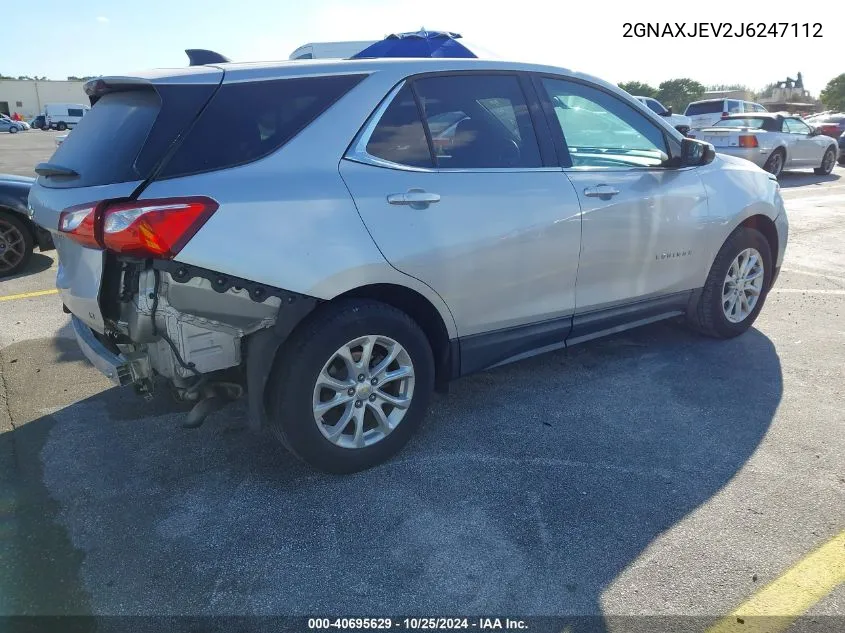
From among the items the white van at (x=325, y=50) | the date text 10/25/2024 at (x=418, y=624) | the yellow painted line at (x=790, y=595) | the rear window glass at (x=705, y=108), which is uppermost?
the white van at (x=325, y=50)

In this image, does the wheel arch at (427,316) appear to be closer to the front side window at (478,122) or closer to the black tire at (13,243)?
the front side window at (478,122)

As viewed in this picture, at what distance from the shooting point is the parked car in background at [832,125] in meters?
22.2

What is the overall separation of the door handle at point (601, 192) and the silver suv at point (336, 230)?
1cm

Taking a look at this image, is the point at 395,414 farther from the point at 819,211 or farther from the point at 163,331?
the point at 819,211

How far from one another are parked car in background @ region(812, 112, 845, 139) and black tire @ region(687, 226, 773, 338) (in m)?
19.0

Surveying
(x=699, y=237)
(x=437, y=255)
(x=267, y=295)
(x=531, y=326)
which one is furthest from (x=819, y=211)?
(x=267, y=295)

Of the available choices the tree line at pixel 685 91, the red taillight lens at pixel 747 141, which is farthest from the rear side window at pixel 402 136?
the tree line at pixel 685 91

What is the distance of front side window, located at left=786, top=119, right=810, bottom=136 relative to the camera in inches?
609

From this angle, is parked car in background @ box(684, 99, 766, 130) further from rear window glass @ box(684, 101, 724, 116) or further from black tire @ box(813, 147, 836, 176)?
black tire @ box(813, 147, 836, 176)

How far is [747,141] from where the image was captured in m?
14.0

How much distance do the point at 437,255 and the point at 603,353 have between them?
2040mm

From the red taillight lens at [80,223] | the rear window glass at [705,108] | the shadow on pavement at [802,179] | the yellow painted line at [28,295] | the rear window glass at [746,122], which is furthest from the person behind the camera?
the rear window glass at [705,108]

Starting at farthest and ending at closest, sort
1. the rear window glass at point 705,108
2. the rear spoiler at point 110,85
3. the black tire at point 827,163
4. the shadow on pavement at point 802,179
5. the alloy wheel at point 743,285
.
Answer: the rear window glass at point 705,108
the black tire at point 827,163
the shadow on pavement at point 802,179
the alloy wheel at point 743,285
the rear spoiler at point 110,85

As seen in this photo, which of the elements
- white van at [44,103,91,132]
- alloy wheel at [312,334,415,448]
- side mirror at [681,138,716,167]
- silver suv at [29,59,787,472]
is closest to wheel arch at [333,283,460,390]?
silver suv at [29,59,787,472]
